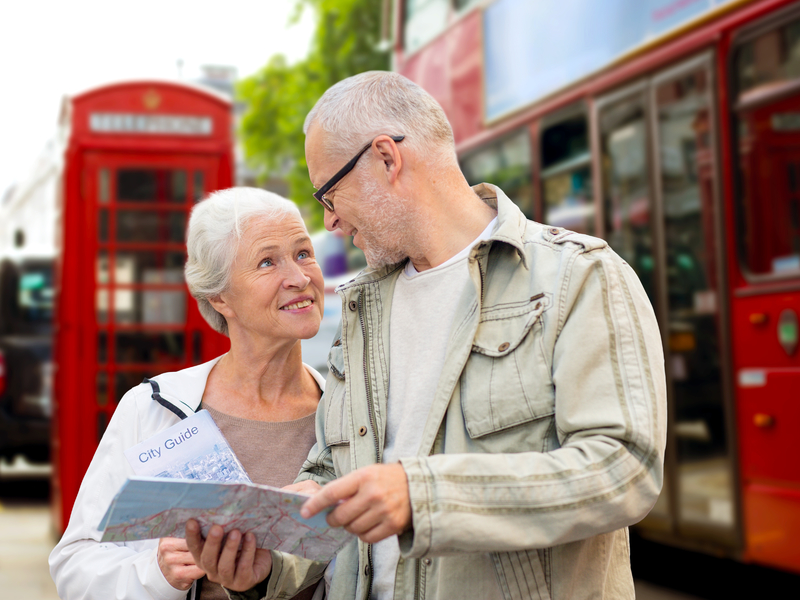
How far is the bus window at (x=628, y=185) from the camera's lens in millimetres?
4789

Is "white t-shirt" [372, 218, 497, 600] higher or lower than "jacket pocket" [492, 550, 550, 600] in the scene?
higher

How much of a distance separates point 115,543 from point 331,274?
6.79 m

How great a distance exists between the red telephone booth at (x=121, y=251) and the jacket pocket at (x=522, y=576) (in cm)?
484

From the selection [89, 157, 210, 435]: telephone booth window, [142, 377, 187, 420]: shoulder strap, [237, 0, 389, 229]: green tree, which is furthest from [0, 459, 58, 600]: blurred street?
[237, 0, 389, 229]: green tree

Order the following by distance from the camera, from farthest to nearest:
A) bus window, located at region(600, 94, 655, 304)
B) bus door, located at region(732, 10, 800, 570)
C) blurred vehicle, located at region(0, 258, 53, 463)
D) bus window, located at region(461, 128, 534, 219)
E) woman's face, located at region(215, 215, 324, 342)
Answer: blurred vehicle, located at region(0, 258, 53, 463) → bus window, located at region(461, 128, 534, 219) → bus window, located at region(600, 94, 655, 304) → bus door, located at region(732, 10, 800, 570) → woman's face, located at region(215, 215, 324, 342)

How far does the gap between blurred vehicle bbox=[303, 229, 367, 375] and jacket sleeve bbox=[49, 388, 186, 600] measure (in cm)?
539

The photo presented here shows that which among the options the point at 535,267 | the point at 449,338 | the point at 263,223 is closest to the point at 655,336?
the point at 535,267

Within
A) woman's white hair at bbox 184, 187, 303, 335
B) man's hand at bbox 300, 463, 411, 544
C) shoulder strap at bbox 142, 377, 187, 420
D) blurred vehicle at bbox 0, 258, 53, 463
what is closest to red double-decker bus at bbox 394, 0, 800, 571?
woman's white hair at bbox 184, 187, 303, 335

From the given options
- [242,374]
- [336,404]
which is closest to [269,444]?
[242,374]

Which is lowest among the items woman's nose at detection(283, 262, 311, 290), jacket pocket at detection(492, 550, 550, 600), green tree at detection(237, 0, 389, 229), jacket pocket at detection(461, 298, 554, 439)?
jacket pocket at detection(492, 550, 550, 600)

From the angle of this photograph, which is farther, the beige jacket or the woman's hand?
the woman's hand

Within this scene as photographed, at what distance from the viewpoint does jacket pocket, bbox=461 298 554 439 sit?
1.65m

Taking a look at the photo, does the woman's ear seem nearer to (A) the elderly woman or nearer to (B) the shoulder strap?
(A) the elderly woman

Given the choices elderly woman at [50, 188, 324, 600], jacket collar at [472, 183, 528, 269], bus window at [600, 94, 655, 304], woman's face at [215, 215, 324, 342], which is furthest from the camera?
bus window at [600, 94, 655, 304]
